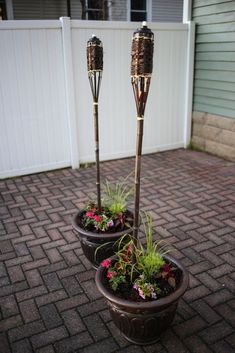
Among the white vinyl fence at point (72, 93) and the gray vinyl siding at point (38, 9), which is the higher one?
the gray vinyl siding at point (38, 9)

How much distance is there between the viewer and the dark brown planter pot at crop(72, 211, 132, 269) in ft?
9.47

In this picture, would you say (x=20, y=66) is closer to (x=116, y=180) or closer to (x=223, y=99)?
(x=116, y=180)

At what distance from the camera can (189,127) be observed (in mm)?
6625

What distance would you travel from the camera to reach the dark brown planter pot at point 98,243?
9.47 feet

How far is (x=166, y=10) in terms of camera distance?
12.2 meters

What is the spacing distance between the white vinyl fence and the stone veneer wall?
346mm

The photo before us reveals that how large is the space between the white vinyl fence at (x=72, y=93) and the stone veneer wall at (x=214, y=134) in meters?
0.35

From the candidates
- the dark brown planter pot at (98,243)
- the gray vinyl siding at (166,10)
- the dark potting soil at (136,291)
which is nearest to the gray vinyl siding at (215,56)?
the dark brown planter pot at (98,243)

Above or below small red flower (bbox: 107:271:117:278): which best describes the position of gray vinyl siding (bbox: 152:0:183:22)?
above

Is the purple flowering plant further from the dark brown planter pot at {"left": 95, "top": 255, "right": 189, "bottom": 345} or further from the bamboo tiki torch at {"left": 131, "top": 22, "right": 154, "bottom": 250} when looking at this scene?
the bamboo tiki torch at {"left": 131, "top": 22, "right": 154, "bottom": 250}

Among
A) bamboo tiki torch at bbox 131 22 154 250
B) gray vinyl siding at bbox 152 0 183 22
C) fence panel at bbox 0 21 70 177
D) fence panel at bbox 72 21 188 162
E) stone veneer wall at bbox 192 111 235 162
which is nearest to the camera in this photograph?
bamboo tiki torch at bbox 131 22 154 250

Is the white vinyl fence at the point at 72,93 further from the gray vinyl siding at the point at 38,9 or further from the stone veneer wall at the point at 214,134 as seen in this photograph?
the gray vinyl siding at the point at 38,9

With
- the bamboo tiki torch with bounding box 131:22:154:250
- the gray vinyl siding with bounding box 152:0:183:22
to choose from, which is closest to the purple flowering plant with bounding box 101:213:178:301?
the bamboo tiki torch with bounding box 131:22:154:250

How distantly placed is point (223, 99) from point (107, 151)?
82.7 inches
